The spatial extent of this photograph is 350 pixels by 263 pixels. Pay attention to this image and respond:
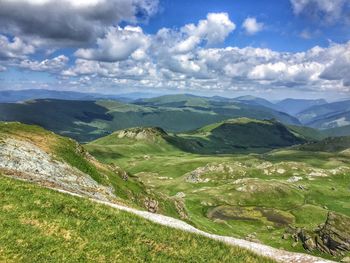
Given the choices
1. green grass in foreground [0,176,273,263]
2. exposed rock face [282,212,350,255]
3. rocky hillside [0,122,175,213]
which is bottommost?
exposed rock face [282,212,350,255]

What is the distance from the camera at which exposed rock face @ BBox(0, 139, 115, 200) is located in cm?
5566

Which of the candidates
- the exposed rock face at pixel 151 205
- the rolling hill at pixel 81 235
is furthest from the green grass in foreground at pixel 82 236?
the exposed rock face at pixel 151 205

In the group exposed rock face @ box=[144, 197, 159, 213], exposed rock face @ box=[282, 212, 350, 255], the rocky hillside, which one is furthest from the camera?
exposed rock face @ box=[282, 212, 350, 255]

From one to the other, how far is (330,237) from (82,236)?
121 metres

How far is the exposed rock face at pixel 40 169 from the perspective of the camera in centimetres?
5566

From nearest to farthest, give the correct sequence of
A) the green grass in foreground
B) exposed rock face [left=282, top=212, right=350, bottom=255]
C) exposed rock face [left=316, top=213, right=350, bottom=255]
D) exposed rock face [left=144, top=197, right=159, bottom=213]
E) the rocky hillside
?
the green grass in foreground < the rocky hillside < exposed rock face [left=144, top=197, right=159, bottom=213] < exposed rock face [left=316, top=213, right=350, bottom=255] < exposed rock face [left=282, top=212, right=350, bottom=255]

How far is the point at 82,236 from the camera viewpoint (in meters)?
27.5

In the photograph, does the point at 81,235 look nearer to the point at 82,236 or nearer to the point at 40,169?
the point at 82,236

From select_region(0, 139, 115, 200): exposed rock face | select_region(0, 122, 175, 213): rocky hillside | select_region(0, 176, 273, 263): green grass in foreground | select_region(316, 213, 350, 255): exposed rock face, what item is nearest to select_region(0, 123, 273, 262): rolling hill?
select_region(0, 176, 273, 263): green grass in foreground

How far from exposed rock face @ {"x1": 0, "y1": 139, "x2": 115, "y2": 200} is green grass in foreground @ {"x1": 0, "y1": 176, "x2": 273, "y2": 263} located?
72.3ft

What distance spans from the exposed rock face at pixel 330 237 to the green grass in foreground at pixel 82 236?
361 ft

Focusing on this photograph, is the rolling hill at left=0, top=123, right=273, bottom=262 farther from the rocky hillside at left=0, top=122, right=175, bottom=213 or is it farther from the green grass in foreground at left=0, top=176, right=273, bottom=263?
the rocky hillside at left=0, top=122, right=175, bottom=213

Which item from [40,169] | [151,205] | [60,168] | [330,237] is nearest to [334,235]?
[330,237]

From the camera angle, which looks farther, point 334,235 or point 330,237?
point 330,237
